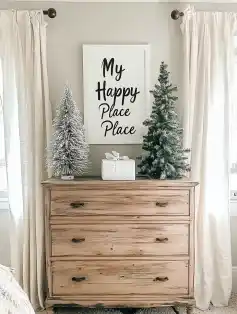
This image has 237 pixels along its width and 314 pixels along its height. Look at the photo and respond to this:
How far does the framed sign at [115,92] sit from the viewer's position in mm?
3355

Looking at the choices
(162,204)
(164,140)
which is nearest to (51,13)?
(164,140)

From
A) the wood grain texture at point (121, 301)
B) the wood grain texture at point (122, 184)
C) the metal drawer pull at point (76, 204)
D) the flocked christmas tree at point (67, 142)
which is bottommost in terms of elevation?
the wood grain texture at point (121, 301)

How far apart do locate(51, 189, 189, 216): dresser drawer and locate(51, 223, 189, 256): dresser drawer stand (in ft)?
0.32

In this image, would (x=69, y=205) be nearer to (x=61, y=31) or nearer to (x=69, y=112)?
(x=69, y=112)

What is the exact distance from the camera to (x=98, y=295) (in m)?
2.93

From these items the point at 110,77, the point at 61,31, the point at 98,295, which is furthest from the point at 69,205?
the point at 61,31

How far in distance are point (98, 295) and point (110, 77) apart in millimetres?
1649

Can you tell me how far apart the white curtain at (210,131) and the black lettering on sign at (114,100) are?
0.45m

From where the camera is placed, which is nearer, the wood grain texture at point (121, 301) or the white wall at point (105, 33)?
the wood grain texture at point (121, 301)

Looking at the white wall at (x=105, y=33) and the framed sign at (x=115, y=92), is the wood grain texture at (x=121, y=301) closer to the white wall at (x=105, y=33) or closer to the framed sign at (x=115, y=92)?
the framed sign at (x=115, y=92)

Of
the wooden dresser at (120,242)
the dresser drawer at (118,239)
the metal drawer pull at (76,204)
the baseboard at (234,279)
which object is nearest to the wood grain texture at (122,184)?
the wooden dresser at (120,242)

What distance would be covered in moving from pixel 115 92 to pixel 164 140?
2.08 feet

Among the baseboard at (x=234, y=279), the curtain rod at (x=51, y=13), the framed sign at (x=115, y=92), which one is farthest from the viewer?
the baseboard at (x=234, y=279)

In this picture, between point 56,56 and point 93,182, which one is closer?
point 93,182
